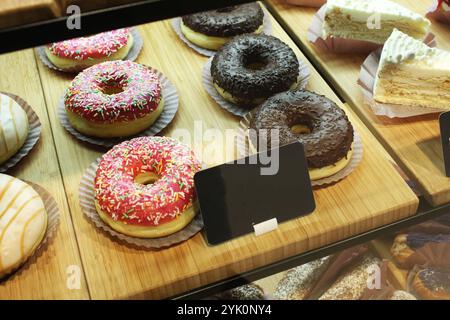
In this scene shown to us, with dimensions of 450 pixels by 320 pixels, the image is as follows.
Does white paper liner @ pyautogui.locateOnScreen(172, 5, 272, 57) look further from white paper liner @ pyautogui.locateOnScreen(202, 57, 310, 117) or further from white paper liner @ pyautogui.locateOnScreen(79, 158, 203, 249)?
white paper liner @ pyautogui.locateOnScreen(79, 158, 203, 249)

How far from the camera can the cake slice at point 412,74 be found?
1.75m

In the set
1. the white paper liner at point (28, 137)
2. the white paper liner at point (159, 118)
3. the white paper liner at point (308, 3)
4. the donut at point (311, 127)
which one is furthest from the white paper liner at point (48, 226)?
the white paper liner at point (308, 3)

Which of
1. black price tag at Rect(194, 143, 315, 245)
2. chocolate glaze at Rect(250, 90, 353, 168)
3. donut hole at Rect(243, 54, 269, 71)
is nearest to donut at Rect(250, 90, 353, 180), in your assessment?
chocolate glaze at Rect(250, 90, 353, 168)

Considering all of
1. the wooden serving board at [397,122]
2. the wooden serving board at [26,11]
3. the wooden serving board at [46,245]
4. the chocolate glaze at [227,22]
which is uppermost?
the wooden serving board at [26,11]

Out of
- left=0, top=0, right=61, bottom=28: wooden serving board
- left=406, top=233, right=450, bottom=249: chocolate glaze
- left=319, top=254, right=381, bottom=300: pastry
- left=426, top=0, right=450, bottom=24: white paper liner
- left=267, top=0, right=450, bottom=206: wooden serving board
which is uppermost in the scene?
left=0, top=0, right=61, bottom=28: wooden serving board

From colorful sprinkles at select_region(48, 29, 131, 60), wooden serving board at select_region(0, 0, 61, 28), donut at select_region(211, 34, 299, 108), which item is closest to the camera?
wooden serving board at select_region(0, 0, 61, 28)

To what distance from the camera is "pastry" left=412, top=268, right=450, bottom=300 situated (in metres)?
1.70

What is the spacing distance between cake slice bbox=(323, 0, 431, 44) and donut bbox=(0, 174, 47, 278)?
1.20 m

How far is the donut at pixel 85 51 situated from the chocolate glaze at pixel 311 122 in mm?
611

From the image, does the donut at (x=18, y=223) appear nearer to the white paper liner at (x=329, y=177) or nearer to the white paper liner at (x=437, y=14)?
the white paper liner at (x=329, y=177)

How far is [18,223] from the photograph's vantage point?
53.6 inches
